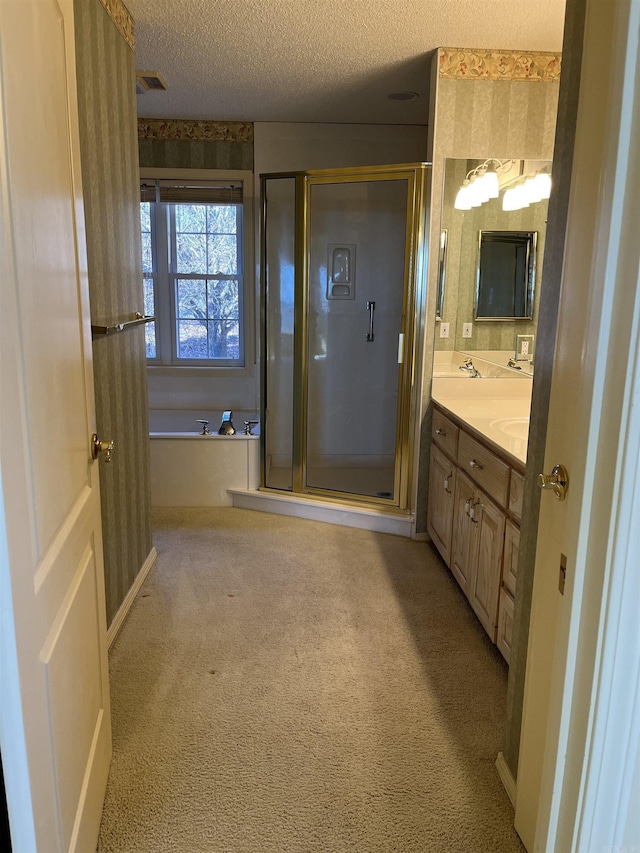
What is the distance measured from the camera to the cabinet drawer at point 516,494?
206 cm

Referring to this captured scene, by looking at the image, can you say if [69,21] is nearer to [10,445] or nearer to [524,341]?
[10,445]

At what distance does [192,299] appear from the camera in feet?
16.3

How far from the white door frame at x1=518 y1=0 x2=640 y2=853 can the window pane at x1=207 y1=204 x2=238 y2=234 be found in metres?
4.37

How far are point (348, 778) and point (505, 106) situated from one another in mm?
3018

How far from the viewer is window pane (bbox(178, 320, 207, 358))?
16.4 ft

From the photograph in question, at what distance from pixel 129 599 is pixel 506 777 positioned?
1.66 metres

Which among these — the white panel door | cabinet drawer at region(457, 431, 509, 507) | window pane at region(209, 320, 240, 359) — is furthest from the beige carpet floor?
window pane at region(209, 320, 240, 359)

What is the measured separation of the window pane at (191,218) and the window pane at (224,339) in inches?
27.8

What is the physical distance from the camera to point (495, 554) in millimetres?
2299

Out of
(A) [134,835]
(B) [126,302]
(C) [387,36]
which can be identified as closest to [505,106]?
(C) [387,36]

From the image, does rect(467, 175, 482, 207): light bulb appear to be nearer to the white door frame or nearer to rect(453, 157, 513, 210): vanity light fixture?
rect(453, 157, 513, 210): vanity light fixture

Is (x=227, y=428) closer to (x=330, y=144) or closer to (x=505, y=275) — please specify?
(x=505, y=275)

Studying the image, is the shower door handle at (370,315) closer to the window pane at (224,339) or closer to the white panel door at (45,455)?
the window pane at (224,339)

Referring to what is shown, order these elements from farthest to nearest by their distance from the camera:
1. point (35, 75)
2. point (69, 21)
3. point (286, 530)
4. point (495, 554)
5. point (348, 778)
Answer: point (286, 530) → point (495, 554) → point (348, 778) → point (69, 21) → point (35, 75)
